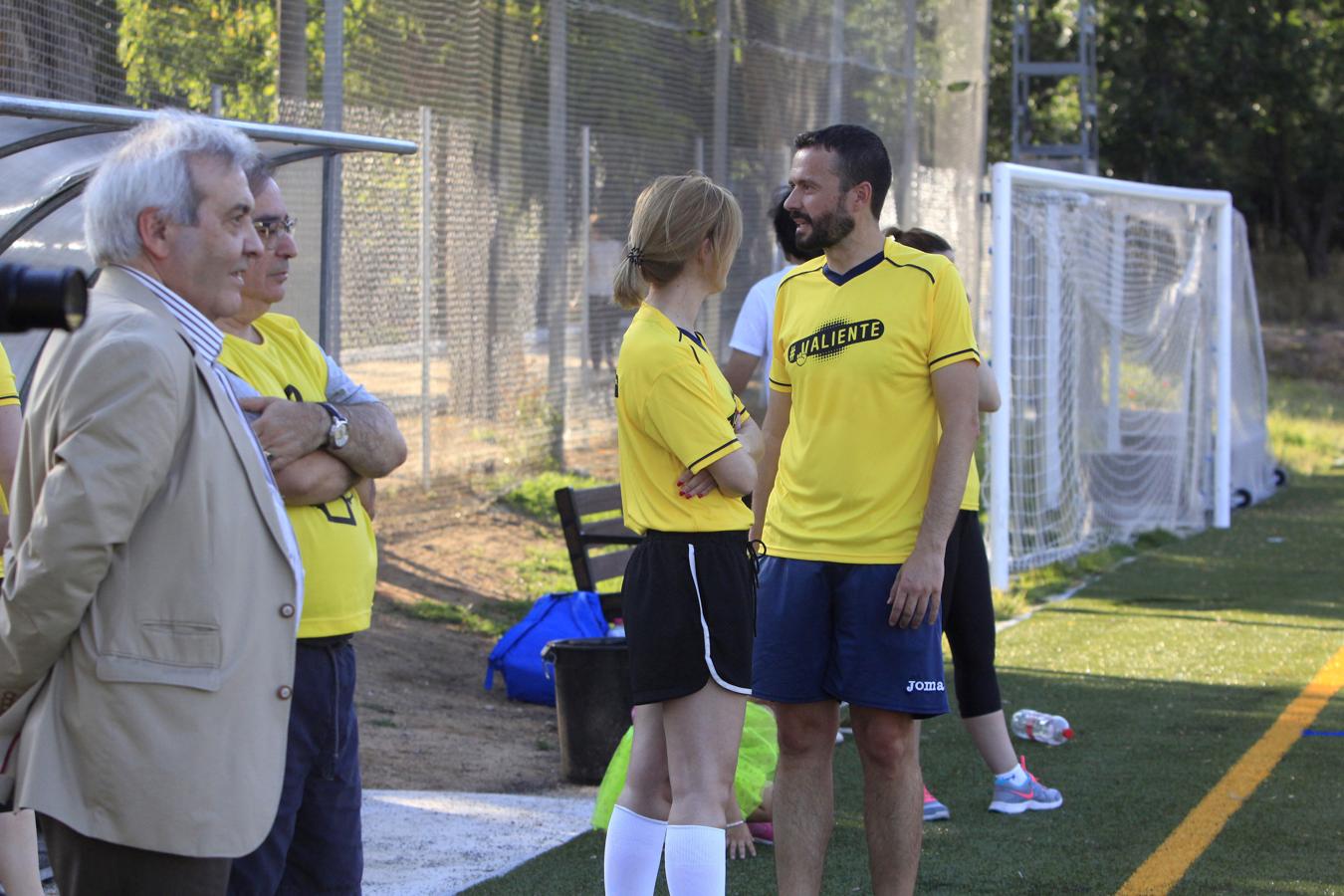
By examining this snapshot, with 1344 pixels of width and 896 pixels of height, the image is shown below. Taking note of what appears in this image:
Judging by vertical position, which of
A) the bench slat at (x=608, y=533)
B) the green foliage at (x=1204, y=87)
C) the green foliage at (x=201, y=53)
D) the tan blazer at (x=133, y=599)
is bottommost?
the bench slat at (x=608, y=533)

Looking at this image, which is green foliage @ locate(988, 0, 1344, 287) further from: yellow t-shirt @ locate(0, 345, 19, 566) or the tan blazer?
the tan blazer

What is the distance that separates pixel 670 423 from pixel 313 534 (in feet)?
A: 3.15

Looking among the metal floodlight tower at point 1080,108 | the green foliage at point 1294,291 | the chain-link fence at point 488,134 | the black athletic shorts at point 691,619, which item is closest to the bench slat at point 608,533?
the chain-link fence at point 488,134

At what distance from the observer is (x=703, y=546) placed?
3.71 metres

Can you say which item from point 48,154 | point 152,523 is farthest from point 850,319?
point 48,154

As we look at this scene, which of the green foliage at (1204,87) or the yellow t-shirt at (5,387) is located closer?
the yellow t-shirt at (5,387)

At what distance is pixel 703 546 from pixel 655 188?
867 millimetres

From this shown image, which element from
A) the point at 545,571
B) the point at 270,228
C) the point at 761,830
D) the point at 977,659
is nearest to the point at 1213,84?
the point at 545,571

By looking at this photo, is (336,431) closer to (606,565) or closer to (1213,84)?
(606,565)

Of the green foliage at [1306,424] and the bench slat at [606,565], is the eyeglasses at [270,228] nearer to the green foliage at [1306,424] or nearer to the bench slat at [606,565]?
the bench slat at [606,565]

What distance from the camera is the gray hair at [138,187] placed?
247 cm

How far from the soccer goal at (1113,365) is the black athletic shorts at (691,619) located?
20.9ft

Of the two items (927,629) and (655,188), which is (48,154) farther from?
(927,629)

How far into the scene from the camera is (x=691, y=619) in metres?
3.69
